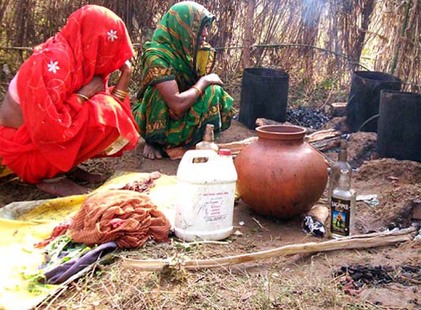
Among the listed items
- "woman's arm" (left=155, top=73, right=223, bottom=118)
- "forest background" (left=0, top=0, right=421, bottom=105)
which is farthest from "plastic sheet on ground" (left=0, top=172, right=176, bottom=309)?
"forest background" (left=0, top=0, right=421, bottom=105)

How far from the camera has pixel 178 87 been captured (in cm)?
488

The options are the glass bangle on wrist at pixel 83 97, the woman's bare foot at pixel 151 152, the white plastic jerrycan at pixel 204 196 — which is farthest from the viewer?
the woman's bare foot at pixel 151 152

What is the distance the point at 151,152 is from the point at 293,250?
7.60ft

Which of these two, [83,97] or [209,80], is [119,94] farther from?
[209,80]

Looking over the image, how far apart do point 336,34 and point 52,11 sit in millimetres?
3410

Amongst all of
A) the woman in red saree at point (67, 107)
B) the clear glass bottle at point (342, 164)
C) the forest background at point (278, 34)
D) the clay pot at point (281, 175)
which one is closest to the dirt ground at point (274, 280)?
the clay pot at point (281, 175)

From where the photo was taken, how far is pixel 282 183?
3359 mm

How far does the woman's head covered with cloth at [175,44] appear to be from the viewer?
15.2 ft

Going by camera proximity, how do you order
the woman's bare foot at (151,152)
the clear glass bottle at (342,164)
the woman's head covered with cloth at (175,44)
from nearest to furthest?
the clear glass bottle at (342,164) < the woman's head covered with cloth at (175,44) < the woman's bare foot at (151,152)

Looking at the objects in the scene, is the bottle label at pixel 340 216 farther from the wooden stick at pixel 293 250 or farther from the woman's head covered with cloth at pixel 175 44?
the woman's head covered with cloth at pixel 175 44

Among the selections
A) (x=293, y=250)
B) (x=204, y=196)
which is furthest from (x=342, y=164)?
(x=204, y=196)

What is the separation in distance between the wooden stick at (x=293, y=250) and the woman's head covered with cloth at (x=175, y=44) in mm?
2175

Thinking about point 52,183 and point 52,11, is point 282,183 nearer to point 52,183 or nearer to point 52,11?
point 52,183

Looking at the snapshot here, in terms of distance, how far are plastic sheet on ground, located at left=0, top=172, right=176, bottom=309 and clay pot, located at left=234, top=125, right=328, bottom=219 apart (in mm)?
535
